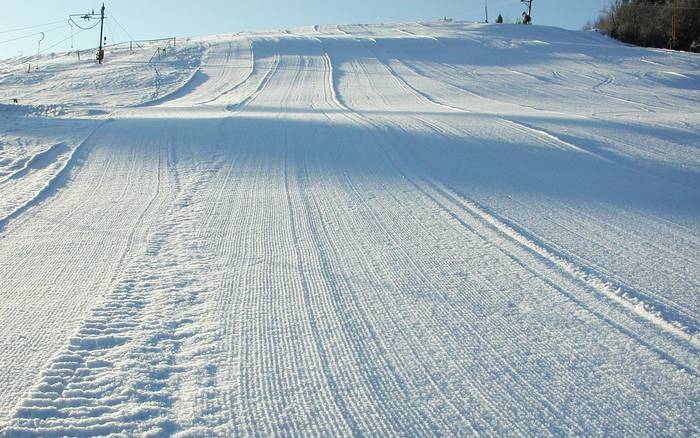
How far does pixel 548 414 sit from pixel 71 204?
5951 mm

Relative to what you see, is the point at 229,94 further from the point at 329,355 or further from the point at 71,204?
the point at 329,355

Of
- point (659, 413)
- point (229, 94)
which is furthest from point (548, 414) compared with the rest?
point (229, 94)

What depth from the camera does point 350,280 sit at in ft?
14.9

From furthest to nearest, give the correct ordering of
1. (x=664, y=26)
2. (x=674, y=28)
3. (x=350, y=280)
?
(x=664, y=26) → (x=674, y=28) → (x=350, y=280)

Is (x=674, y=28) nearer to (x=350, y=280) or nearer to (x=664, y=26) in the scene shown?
(x=664, y=26)

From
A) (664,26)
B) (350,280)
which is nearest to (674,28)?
(664,26)

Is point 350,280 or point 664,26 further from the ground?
point 664,26

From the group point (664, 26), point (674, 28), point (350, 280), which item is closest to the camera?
point (350, 280)

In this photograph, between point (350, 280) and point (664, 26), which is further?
point (664, 26)

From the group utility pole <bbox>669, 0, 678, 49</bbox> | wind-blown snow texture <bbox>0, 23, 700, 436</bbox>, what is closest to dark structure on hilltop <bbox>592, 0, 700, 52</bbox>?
utility pole <bbox>669, 0, 678, 49</bbox>

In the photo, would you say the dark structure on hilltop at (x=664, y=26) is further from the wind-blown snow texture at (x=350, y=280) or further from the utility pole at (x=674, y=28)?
the wind-blown snow texture at (x=350, y=280)

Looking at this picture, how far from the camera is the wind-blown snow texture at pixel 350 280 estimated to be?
298cm

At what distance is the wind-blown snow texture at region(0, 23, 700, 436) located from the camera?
9.77 feet

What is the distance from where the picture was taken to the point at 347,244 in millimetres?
5355
